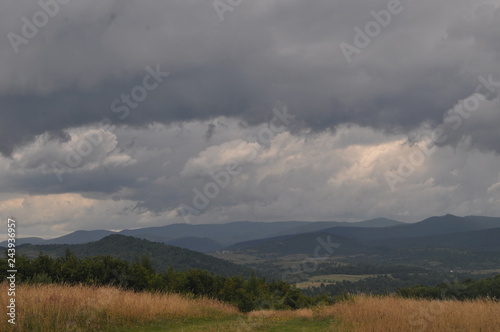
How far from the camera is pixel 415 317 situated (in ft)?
59.2

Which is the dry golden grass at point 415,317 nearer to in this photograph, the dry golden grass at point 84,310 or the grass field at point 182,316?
the grass field at point 182,316

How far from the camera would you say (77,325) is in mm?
16781

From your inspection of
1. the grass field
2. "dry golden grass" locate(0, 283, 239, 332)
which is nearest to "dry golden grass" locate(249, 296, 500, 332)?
the grass field

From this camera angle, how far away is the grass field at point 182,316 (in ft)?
54.4

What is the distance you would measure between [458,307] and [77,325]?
16.9 m

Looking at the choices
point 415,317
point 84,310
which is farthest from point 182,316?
point 415,317

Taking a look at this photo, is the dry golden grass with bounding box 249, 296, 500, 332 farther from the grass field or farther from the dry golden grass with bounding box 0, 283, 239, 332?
the dry golden grass with bounding box 0, 283, 239, 332

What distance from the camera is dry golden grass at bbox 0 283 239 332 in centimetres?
1606

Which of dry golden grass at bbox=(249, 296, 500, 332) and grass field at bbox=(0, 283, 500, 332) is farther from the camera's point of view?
dry golden grass at bbox=(249, 296, 500, 332)

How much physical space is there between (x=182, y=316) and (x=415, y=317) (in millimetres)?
11847

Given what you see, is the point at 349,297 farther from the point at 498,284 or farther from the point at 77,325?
the point at 498,284

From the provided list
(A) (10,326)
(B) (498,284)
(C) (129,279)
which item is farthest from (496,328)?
(B) (498,284)

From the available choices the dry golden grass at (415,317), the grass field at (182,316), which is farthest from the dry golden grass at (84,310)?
the dry golden grass at (415,317)

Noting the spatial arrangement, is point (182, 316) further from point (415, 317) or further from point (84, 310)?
point (415, 317)
